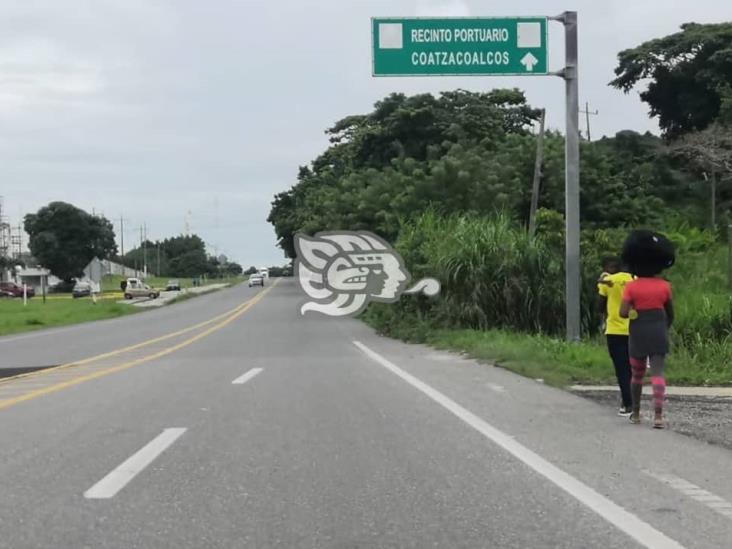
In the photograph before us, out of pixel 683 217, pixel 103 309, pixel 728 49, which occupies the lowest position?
pixel 103 309

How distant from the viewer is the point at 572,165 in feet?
56.0

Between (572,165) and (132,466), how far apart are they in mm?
12232

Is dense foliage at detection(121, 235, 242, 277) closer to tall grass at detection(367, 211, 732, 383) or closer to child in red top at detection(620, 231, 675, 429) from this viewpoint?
tall grass at detection(367, 211, 732, 383)

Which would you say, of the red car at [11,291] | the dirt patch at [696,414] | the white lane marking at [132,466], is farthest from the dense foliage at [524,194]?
the red car at [11,291]

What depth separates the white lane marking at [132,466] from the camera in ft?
21.0

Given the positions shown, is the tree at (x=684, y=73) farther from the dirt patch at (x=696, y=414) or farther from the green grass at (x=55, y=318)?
the dirt patch at (x=696, y=414)

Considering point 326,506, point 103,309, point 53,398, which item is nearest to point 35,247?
point 103,309

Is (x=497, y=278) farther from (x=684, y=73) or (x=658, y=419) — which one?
(x=684, y=73)

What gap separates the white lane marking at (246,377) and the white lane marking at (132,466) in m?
4.31

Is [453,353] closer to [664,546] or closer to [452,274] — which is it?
[452,274]

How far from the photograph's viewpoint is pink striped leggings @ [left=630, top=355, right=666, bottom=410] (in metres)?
8.89

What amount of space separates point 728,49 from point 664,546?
46.3m

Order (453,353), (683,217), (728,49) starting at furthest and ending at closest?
1. (728,49)
2. (683,217)
3. (453,353)

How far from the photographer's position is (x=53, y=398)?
11781mm
